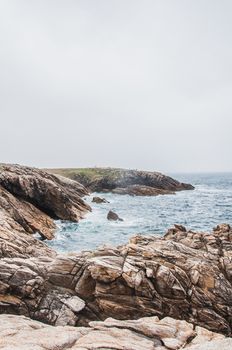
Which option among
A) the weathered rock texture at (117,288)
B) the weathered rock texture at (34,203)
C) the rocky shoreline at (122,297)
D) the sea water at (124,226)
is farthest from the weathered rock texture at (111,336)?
the weathered rock texture at (34,203)

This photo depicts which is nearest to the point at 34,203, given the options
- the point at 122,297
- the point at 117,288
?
the point at 117,288

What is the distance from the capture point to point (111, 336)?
421 inches

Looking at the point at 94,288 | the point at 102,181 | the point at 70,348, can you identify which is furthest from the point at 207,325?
the point at 102,181

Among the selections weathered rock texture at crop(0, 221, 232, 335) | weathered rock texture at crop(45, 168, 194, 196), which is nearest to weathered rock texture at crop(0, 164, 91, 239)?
weathered rock texture at crop(0, 221, 232, 335)

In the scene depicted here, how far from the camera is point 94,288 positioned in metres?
16.2

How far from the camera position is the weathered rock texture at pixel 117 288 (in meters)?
15.1

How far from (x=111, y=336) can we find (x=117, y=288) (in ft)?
17.3

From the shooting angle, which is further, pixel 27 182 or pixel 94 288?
pixel 27 182

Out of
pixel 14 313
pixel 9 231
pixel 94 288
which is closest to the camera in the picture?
pixel 14 313

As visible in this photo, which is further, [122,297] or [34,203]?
[34,203]

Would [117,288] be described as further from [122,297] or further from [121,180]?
[121,180]

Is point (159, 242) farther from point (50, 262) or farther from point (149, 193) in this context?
point (149, 193)

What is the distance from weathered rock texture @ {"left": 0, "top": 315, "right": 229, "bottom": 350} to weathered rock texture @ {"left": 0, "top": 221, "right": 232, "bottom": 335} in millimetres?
2399

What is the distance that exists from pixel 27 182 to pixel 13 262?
30814 millimetres
